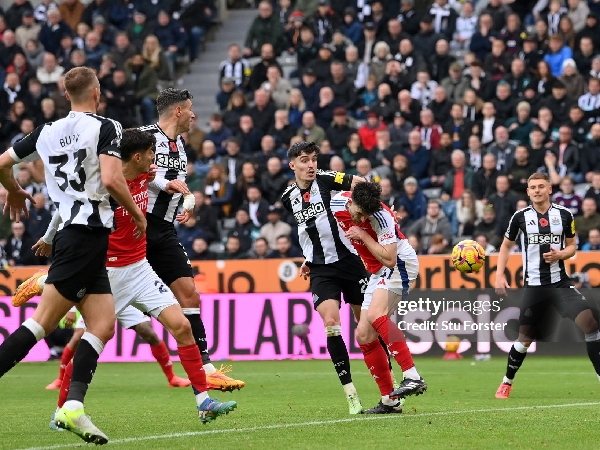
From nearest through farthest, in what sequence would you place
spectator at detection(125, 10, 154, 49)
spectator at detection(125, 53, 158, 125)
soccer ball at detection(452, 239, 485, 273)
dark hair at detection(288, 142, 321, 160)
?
dark hair at detection(288, 142, 321, 160) < soccer ball at detection(452, 239, 485, 273) < spectator at detection(125, 53, 158, 125) < spectator at detection(125, 10, 154, 49)

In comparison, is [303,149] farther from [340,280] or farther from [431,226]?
[431,226]

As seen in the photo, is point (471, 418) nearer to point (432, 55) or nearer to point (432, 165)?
point (432, 165)

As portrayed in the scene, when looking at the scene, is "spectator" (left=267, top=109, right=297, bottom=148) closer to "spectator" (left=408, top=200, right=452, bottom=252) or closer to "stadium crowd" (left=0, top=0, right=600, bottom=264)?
"stadium crowd" (left=0, top=0, right=600, bottom=264)

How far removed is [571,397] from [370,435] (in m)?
3.76

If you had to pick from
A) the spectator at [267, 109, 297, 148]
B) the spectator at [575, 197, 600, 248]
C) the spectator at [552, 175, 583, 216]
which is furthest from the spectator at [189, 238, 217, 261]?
the spectator at [575, 197, 600, 248]

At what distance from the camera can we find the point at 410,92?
2188 cm

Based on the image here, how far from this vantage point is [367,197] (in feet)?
29.7

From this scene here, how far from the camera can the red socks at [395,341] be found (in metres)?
9.38

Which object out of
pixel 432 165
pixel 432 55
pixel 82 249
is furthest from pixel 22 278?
pixel 82 249

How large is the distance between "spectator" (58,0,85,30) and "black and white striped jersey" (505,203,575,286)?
1813 cm

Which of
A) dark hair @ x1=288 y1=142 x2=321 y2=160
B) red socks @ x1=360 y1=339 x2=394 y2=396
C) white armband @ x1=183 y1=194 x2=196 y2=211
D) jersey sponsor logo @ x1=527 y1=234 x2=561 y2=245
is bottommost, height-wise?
red socks @ x1=360 y1=339 x2=394 y2=396

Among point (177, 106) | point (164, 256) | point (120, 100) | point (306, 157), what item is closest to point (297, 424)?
point (164, 256)

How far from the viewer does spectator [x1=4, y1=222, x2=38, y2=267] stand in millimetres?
21062

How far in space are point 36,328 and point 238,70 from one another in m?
17.5
